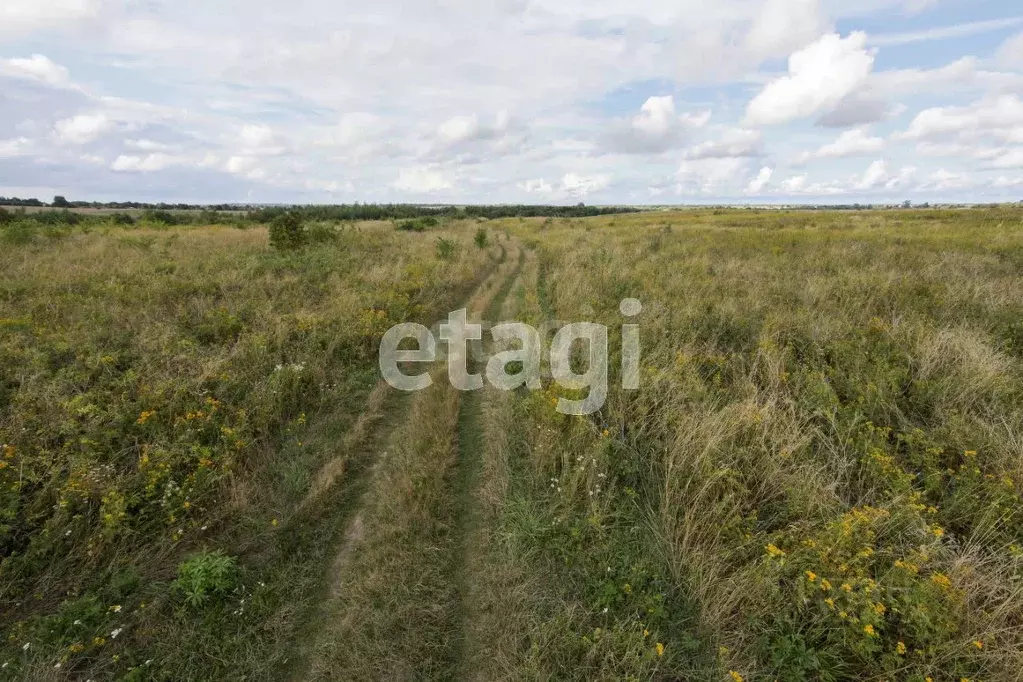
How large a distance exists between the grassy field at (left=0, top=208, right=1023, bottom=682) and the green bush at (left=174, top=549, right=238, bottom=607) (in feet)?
0.06

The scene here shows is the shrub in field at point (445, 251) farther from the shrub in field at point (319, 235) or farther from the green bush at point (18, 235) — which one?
the green bush at point (18, 235)

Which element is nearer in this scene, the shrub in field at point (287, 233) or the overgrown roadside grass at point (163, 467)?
the overgrown roadside grass at point (163, 467)

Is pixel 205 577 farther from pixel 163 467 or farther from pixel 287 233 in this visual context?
pixel 287 233

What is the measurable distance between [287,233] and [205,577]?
51.5 feet

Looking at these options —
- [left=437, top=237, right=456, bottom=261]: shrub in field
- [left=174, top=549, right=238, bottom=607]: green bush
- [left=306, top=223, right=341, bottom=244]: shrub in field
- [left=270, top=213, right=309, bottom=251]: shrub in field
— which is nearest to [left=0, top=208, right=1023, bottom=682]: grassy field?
[left=174, top=549, right=238, bottom=607]: green bush

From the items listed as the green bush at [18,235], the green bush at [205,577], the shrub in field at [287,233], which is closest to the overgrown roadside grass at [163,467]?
the green bush at [205,577]

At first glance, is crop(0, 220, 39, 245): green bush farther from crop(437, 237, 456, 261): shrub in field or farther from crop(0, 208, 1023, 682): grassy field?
crop(437, 237, 456, 261): shrub in field

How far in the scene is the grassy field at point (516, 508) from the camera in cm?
298

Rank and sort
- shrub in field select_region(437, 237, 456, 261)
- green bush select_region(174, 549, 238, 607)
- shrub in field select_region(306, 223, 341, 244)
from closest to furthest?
green bush select_region(174, 549, 238, 607) < shrub in field select_region(437, 237, 456, 261) < shrub in field select_region(306, 223, 341, 244)

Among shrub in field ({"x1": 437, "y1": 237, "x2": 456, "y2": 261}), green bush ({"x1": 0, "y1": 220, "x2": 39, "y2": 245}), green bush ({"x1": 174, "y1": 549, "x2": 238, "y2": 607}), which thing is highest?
green bush ({"x1": 0, "y1": 220, "x2": 39, "y2": 245})

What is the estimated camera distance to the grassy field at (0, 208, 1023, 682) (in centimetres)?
298

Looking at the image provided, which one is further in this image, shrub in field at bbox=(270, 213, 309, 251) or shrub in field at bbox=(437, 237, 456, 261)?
shrub in field at bbox=(437, 237, 456, 261)

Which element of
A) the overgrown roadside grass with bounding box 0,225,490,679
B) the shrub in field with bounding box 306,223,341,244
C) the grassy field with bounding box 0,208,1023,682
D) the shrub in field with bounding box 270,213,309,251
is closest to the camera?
the grassy field with bounding box 0,208,1023,682

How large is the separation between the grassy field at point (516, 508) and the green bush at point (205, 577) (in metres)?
0.02
